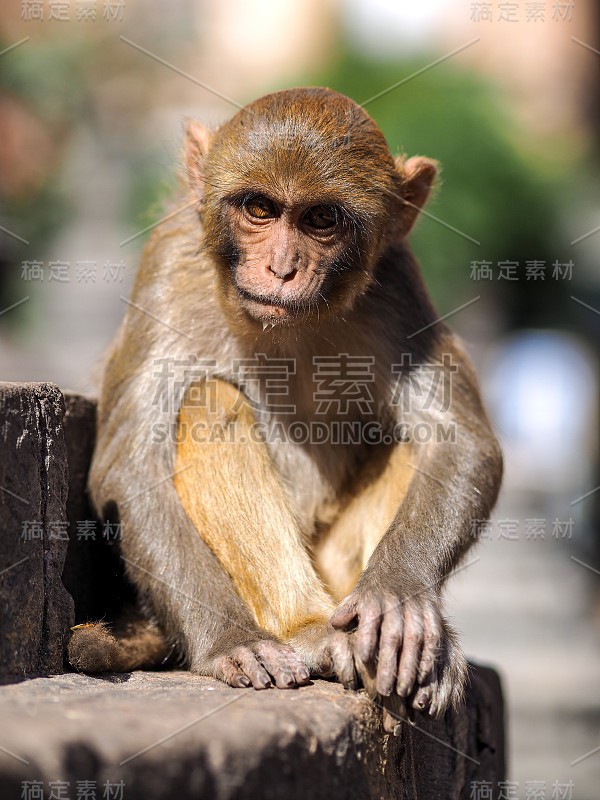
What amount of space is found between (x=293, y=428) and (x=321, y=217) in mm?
1251

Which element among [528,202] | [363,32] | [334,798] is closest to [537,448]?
[528,202]

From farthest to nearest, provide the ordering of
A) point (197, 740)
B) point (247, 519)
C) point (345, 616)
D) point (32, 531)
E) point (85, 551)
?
point (85, 551), point (247, 519), point (345, 616), point (32, 531), point (197, 740)

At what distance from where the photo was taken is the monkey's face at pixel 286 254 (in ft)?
14.0

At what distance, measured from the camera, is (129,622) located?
4711 millimetres

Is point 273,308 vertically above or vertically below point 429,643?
above

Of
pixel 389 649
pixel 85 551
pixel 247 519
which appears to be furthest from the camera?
pixel 85 551

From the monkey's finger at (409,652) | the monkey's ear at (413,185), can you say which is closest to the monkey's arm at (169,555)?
the monkey's finger at (409,652)

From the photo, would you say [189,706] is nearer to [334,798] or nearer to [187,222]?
[334,798]

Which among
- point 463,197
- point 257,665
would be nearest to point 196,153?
point 257,665

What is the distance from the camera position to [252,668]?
3.89m

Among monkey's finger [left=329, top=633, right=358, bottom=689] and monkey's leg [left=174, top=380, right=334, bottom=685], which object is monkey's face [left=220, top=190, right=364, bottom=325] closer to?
monkey's leg [left=174, top=380, right=334, bottom=685]

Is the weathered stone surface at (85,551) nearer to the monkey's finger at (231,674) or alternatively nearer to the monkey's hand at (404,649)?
the monkey's finger at (231,674)

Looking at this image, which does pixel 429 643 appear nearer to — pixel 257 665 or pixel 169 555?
pixel 257 665

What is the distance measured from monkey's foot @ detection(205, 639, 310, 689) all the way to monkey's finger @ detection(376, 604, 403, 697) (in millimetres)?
315
